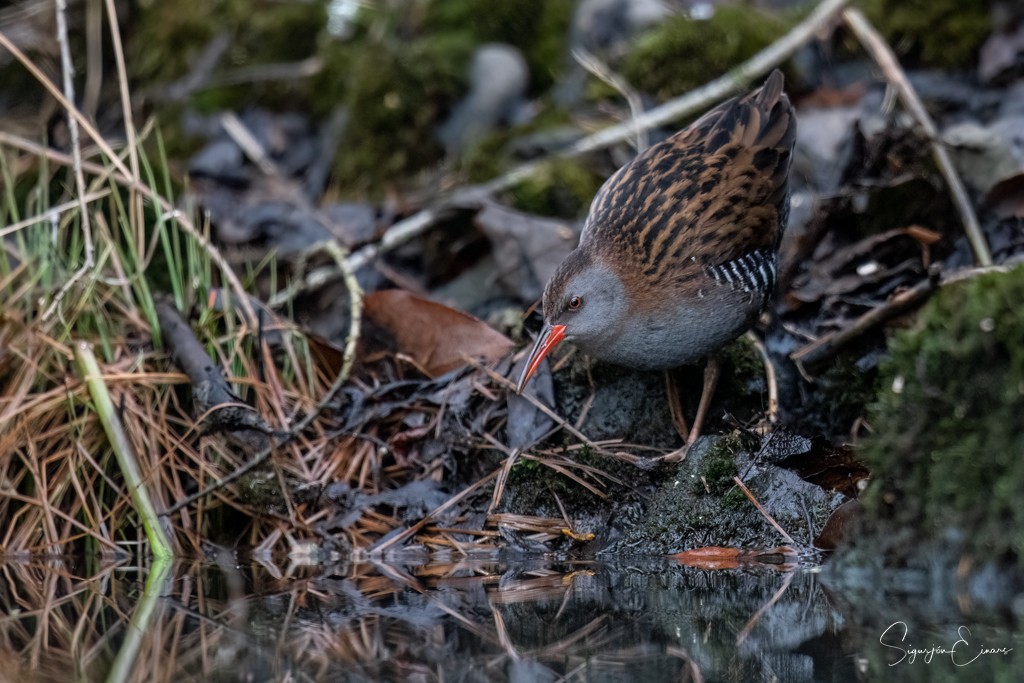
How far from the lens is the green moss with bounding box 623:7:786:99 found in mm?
7098

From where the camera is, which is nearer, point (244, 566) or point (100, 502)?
point (244, 566)

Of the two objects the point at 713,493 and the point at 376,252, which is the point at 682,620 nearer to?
the point at 713,493

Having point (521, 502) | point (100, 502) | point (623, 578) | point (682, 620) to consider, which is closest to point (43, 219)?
point (100, 502)

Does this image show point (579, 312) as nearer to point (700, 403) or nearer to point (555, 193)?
point (700, 403)

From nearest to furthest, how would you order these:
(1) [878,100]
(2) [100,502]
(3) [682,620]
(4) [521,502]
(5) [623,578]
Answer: (3) [682,620] → (5) [623,578] → (4) [521,502] → (2) [100,502] → (1) [878,100]

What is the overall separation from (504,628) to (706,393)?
1823 millimetres

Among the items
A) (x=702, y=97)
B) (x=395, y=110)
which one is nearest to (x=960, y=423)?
(x=702, y=97)

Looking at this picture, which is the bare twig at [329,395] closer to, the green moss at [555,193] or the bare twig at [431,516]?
the bare twig at [431,516]

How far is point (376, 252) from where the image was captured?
6.32 metres

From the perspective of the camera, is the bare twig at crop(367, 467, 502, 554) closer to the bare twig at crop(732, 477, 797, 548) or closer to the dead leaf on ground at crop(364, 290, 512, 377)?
the dead leaf on ground at crop(364, 290, 512, 377)

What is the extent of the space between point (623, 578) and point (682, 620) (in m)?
0.64

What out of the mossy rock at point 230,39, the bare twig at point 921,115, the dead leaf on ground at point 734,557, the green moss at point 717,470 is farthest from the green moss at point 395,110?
the dead leaf on ground at point 734,557

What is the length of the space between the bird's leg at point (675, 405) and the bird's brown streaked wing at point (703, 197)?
467 mm

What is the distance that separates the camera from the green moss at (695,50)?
7.10 meters
